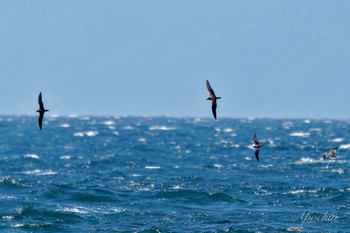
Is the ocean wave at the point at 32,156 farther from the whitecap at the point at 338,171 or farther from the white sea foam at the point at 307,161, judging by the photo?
the whitecap at the point at 338,171

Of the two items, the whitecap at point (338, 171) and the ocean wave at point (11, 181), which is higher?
the whitecap at point (338, 171)

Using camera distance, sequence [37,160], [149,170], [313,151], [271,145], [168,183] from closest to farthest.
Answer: [168,183], [149,170], [37,160], [313,151], [271,145]

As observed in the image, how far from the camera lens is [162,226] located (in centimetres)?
4041

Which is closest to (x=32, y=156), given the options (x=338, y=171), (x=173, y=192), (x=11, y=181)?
(x=11, y=181)

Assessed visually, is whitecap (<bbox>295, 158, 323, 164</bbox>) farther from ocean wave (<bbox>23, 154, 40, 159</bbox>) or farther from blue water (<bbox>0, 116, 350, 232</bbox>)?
ocean wave (<bbox>23, 154, 40, 159</bbox>)

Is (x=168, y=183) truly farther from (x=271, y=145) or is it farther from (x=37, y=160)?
(x=271, y=145)

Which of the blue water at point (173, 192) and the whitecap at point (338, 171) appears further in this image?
the whitecap at point (338, 171)

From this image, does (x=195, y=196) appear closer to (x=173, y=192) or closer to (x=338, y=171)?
(x=173, y=192)

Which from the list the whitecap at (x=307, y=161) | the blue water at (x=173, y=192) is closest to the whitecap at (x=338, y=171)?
the blue water at (x=173, y=192)

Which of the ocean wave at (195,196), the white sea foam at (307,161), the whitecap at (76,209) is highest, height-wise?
the white sea foam at (307,161)

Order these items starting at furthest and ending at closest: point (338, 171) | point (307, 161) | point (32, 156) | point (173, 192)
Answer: point (32, 156)
point (307, 161)
point (338, 171)
point (173, 192)

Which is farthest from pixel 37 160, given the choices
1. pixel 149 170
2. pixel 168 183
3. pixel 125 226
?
pixel 125 226

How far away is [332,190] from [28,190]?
18050 millimetres

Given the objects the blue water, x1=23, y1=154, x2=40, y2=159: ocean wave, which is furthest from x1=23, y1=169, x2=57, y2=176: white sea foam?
x1=23, y1=154, x2=40, y2=159: ocean wave
